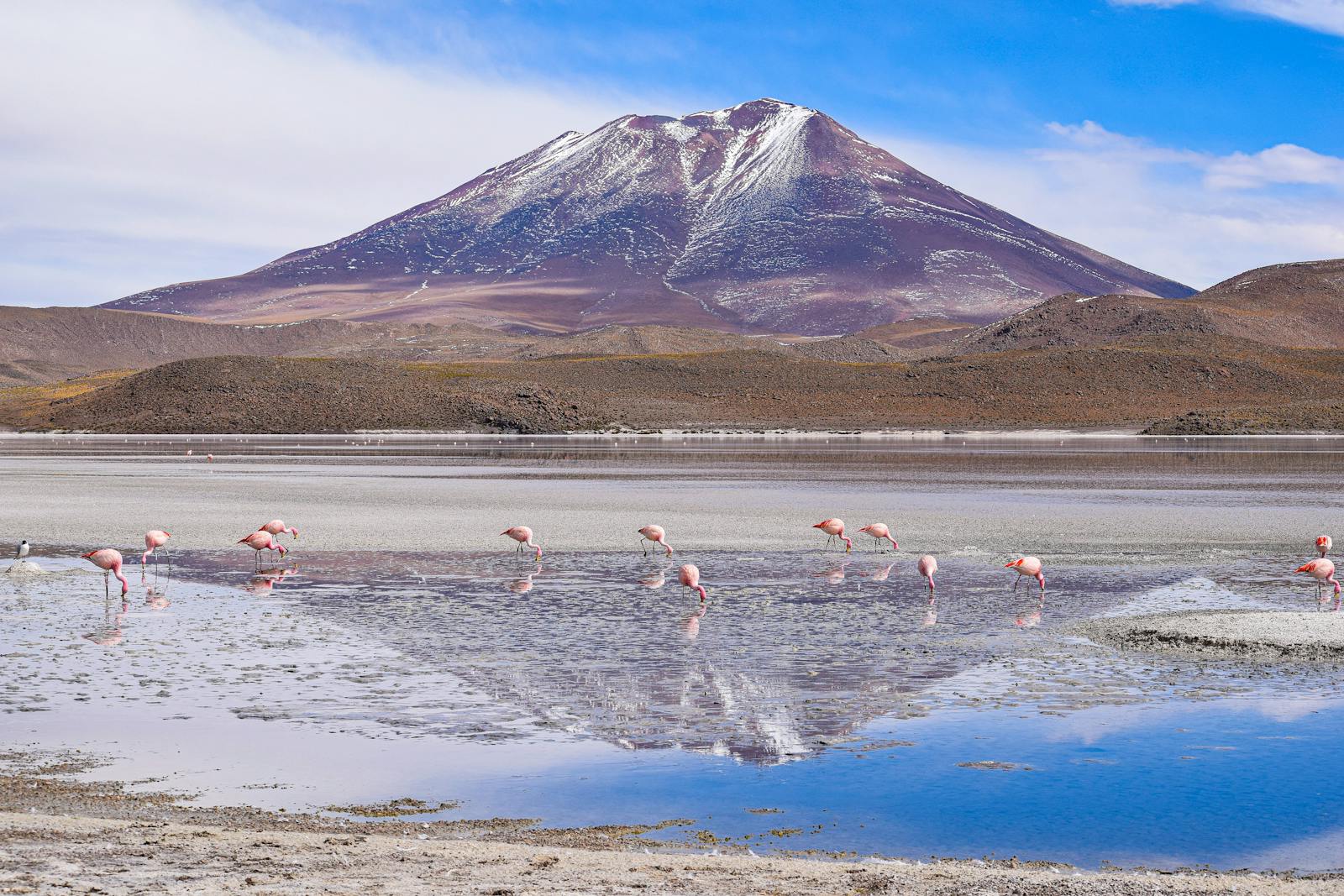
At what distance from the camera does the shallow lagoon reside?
802 cm

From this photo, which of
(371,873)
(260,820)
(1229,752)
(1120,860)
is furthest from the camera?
(1229,752)

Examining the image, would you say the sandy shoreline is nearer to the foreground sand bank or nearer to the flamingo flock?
the foreground sand bank

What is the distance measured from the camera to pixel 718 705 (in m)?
10.6

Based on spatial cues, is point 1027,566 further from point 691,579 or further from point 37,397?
point 37,397

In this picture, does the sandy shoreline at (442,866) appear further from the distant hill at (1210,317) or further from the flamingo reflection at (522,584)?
the distant hill at (1210,317)

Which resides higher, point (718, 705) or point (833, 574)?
point (833, 574)

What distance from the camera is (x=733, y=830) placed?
24.9 ft

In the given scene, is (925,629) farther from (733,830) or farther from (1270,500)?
(1270,500)

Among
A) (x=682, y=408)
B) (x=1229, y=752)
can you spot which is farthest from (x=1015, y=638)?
(x=682, y=408)

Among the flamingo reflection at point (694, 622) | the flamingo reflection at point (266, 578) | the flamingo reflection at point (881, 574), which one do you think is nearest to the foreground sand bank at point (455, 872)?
the flamingo reflection at point (694, 622)

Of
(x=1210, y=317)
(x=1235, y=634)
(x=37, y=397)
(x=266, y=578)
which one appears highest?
(x=1210, y=317)

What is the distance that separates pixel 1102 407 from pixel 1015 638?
315ft

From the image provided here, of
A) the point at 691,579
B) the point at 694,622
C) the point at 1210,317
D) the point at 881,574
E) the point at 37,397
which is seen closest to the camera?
the point at 694,622

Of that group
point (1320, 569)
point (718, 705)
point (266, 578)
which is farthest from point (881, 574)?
point (718, 705)
